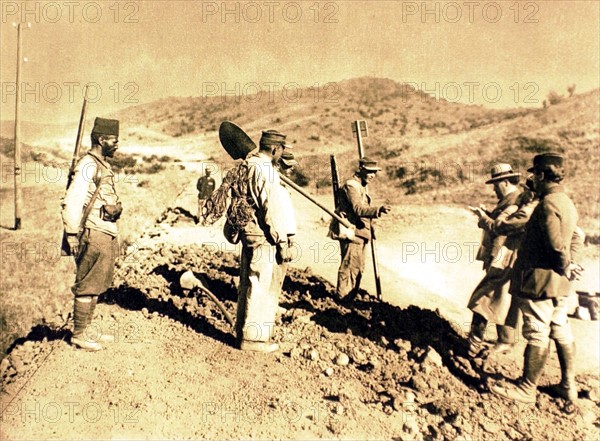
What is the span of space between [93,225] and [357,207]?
3153 mm

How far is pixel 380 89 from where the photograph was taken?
173 feet

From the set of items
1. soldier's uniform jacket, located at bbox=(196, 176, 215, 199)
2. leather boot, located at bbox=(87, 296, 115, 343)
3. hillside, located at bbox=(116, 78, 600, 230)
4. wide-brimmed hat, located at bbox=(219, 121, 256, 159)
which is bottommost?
leather boot, located at bbox=(87, 296, 115, 343)

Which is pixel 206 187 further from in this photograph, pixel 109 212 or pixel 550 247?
pixel 550 247

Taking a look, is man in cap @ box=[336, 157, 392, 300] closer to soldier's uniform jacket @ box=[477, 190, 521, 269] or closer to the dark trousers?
soldier's uniform jacket @ box=[477, 190, 521, 269]

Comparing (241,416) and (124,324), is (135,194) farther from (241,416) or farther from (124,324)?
(241,416)

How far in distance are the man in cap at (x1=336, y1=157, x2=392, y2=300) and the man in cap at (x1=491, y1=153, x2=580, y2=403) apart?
2.19 meters

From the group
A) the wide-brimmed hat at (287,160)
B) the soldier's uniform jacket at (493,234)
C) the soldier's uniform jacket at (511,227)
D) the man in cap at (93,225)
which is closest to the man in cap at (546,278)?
the soldier's uniform jacket at (511,227)

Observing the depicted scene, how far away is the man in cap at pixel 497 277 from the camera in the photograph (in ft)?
15.7

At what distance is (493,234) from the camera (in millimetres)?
4879

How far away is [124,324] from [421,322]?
3.54m

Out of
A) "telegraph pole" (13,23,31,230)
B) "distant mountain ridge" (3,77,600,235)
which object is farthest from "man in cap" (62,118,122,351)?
"distant mountain ridge" (3,77,600,235)

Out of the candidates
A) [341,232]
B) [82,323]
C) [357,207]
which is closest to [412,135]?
[357,207]

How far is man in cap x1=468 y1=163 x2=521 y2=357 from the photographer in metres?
4.79

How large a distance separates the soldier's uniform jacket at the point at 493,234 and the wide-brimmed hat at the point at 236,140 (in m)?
2.69
